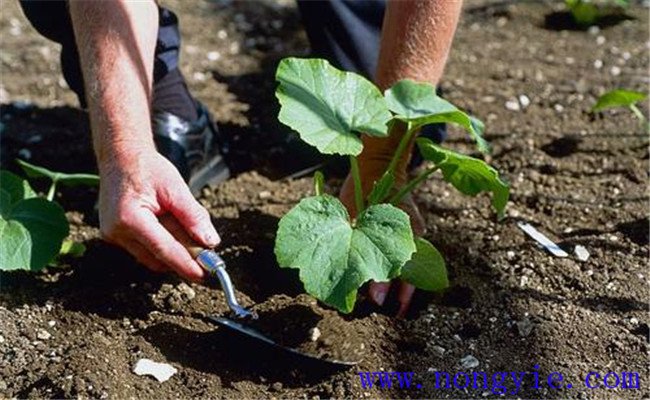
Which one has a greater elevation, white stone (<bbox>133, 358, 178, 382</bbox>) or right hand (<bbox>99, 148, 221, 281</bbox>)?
right hand (<bbox>99, 148, 221, 281</bbox>)

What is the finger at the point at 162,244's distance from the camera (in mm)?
1449

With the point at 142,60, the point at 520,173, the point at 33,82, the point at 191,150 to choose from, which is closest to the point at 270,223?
the point at 191,150

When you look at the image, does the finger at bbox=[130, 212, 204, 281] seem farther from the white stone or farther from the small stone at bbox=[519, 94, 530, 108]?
the small stone at bbox=[519, 94, 530, 108]

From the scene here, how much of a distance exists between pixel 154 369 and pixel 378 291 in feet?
1.27

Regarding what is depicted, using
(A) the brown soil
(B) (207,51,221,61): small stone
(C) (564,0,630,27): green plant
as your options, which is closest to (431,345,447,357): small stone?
(A) the brown soil

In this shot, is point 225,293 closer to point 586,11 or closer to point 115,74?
point 115,74

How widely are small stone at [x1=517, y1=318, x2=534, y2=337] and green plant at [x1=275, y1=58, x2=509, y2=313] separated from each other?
16 cm

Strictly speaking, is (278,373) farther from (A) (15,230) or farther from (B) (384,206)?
(A) (15,230)

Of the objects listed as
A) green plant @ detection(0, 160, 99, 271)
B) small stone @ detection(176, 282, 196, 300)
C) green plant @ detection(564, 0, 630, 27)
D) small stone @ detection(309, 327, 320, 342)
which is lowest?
→ small stone @ detection(176, 282, 196, 300)

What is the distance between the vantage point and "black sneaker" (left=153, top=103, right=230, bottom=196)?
1924 millimetres

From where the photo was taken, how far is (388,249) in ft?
4.61

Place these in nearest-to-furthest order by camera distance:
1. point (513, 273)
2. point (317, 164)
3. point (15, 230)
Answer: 1. point (15, 230)
2. point (513, 273)
3. point (317, 164)

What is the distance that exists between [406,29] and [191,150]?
55 cm

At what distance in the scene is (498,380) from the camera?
152cm
